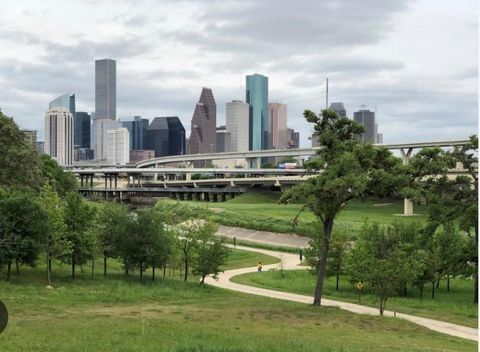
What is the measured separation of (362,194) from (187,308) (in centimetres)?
948

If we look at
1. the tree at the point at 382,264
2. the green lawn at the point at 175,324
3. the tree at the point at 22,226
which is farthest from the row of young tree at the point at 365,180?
the tree at the point at 22,226

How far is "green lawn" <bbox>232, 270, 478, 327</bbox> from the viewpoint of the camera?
30656 mm

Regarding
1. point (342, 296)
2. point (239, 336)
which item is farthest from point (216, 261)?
point (239, 336)

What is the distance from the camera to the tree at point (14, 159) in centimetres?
3594

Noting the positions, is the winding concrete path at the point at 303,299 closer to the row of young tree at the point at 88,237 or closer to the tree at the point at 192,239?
the tree at the point at 192,239

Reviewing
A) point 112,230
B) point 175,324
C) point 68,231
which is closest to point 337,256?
point 112,230

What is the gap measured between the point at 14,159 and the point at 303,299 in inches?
774

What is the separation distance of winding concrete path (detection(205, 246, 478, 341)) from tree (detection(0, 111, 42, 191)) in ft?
47.1

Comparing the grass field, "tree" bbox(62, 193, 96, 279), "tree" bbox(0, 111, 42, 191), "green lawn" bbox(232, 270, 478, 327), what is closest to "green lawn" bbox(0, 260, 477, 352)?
"tree" bbox(62, 193, 96, 279)

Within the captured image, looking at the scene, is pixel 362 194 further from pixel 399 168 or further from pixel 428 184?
pixel 428 184

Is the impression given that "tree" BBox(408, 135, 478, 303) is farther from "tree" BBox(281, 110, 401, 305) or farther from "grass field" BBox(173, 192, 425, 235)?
"grass field" BBox(173, 192, 425, 235)

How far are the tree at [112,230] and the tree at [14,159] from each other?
5.05 m

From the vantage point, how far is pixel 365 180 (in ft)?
86.3

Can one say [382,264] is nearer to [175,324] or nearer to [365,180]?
[365,180]
